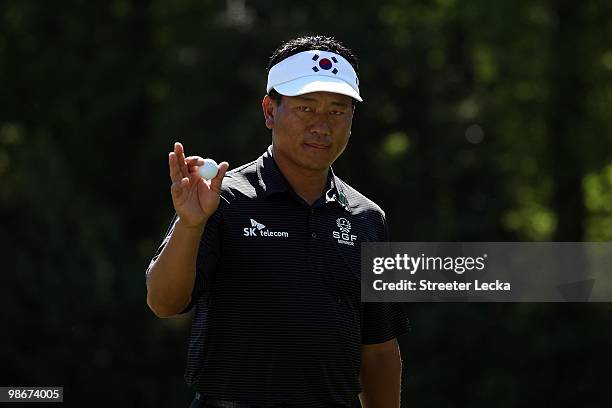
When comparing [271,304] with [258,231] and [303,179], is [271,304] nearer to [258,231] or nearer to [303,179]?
[258,231]

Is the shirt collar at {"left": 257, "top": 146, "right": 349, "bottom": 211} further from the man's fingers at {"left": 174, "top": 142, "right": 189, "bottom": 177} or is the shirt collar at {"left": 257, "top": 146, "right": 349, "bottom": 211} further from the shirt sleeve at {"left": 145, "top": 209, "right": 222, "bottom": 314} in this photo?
the man's fingers at {"left": 174, "top": 142, "right": 189, "bottom": 177}

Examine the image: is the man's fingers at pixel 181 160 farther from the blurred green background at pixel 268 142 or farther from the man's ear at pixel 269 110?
the blurred green background at pixel 268 142

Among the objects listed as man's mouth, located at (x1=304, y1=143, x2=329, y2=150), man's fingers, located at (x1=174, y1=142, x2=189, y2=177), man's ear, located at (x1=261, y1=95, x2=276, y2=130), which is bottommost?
man's fingers, located at (x1=174, y1=142, x2=189, y2=177)

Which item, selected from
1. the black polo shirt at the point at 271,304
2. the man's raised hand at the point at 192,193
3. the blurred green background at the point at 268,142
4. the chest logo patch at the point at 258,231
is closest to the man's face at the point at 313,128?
the black polo shirt at the point at 271,304

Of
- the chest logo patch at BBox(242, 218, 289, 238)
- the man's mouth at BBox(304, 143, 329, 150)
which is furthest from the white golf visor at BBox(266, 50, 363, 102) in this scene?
the chest logo patch at BBox(242, 218, 289, 238)

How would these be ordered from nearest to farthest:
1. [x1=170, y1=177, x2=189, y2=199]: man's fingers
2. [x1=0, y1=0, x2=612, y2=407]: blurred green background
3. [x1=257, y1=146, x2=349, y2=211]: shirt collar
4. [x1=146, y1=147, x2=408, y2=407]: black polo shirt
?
[x1=170, y1=177, x2=189, y2=199]: man's fingers, [x1=146, y1=147, x2=408, y2=407]: black polo shirt, [x1=257, y1=146, x2=349, y2=211]: shirt collar, [x1=0, y1=0, x2=612, y2=407]: blurred green background

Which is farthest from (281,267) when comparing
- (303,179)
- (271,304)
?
(303,179)

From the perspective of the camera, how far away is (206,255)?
3.66m

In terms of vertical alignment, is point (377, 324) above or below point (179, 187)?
below

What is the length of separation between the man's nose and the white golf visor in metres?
0.10

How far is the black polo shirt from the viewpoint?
3.74m

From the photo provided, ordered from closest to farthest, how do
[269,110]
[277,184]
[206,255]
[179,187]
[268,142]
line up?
[179,187], [206,255], [277,184], [269,110], [268,142]

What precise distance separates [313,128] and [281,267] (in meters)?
0.52

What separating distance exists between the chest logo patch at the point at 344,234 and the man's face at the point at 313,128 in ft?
0.67
